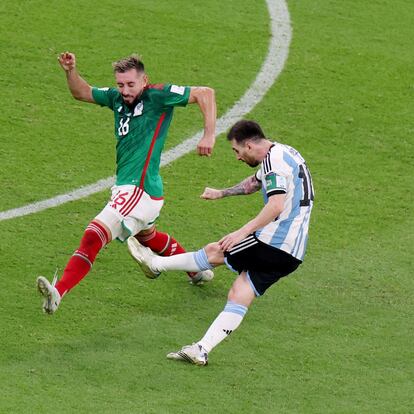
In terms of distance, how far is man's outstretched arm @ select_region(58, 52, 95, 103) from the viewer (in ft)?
29.5

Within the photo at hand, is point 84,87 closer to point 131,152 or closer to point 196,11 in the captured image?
point 131,152

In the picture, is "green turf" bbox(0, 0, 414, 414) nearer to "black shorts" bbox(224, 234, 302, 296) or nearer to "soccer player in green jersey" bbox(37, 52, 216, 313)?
"black shorts" bbox(224, 234, 302, 296)

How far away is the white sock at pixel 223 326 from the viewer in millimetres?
8234

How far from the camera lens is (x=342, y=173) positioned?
12000 mm

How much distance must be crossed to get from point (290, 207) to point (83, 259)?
1.48 meters

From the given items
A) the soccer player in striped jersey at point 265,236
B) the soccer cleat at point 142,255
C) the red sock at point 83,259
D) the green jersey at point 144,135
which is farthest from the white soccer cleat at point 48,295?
the green jersey at point 144,135

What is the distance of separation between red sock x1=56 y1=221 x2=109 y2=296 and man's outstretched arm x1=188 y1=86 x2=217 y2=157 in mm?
940

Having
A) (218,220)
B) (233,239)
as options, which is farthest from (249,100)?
(233,239)

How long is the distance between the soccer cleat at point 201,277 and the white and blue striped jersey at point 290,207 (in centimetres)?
114

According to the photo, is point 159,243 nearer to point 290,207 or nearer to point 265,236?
point 265,236

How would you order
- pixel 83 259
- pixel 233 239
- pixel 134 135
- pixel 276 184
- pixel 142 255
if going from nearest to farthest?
1. pixel 233 239
2. pixel 276 184
3. pixel 83 259
4. pixel 134 135
5. pixel 142 255

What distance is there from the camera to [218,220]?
35.5 feet

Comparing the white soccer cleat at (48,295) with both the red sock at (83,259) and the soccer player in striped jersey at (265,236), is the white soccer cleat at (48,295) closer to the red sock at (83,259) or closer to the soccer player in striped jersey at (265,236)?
the red sock at (83,259)

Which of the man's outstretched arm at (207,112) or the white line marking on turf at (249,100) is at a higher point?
the man's outstretched arm at (207,112)
